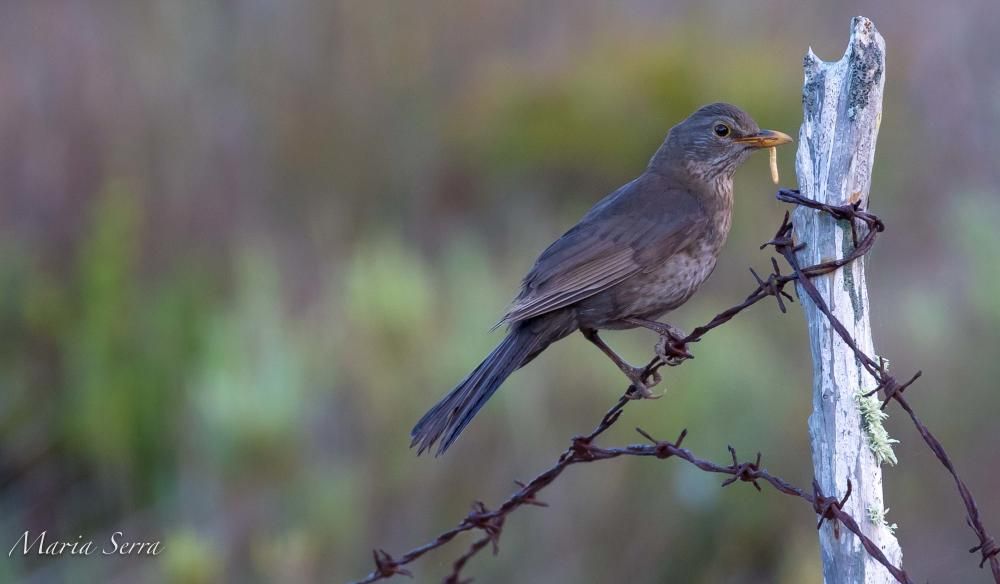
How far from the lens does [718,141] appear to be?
5363 millimetres

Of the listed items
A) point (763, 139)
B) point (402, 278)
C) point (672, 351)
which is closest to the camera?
point (672, 351)

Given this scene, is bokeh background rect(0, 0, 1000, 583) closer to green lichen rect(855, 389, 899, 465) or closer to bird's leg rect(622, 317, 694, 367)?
bird's leg rect(622, 317, 694, 367)

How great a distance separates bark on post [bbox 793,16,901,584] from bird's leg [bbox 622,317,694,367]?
3.80 feet

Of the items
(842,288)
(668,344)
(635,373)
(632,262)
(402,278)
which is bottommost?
(842,288)

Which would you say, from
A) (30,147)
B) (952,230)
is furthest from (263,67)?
(952,230)

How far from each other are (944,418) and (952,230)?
3.17 meters

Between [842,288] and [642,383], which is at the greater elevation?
[642,383]

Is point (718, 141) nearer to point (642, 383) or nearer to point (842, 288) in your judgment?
point (642, 383)

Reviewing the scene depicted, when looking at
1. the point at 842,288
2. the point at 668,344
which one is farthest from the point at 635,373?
the point at 842,288

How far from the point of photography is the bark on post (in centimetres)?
318

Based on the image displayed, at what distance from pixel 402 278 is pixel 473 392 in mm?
2977

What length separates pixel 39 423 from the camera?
7.89 meters

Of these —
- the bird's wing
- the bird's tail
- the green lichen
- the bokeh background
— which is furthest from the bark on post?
the bokeh background

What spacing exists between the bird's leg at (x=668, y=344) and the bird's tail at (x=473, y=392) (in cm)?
43
